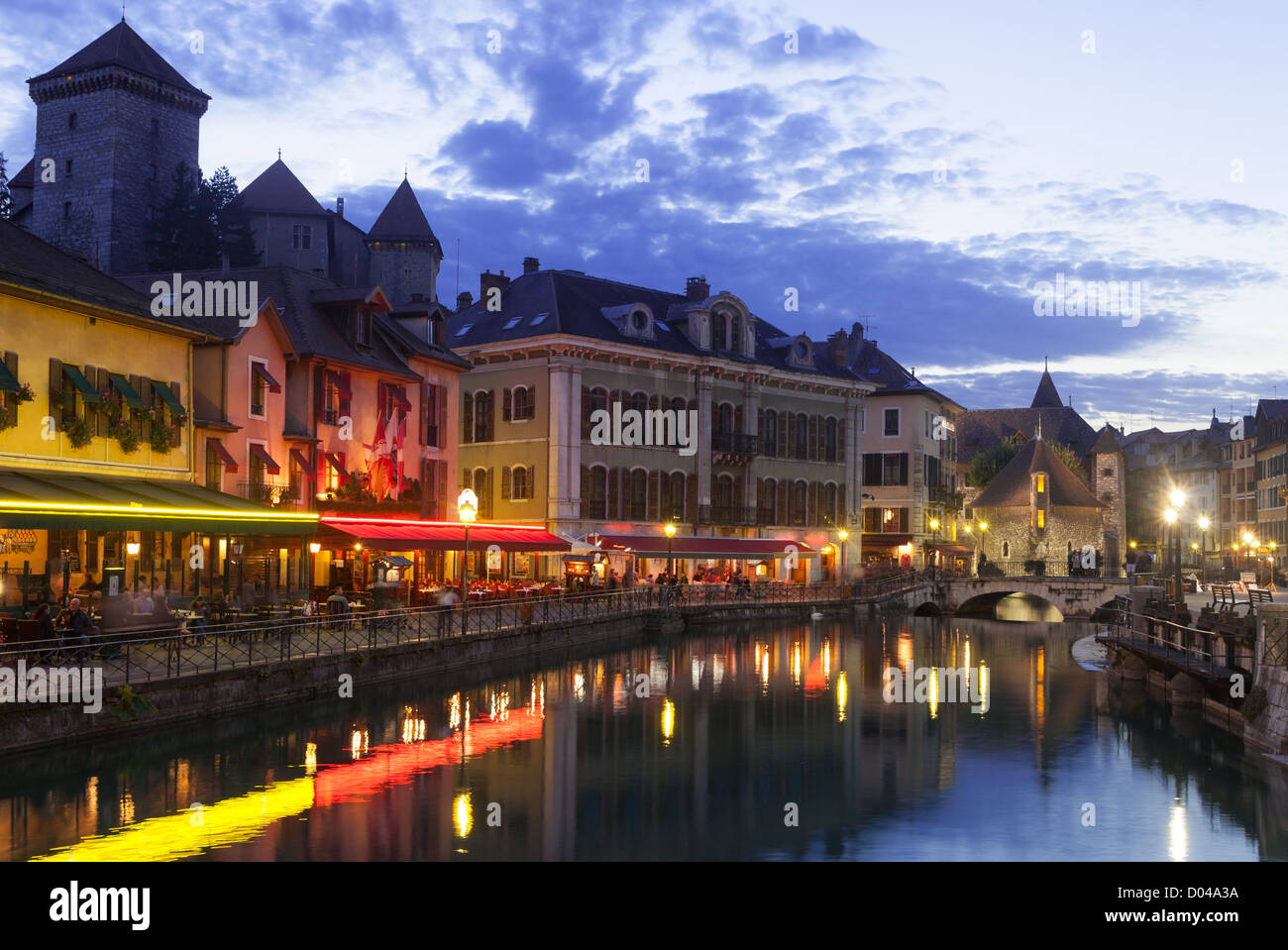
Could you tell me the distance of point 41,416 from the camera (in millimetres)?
27766

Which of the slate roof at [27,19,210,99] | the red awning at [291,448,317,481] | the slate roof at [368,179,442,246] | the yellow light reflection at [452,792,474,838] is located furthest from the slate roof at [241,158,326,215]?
the yellow light reflection at [452,792,474,838]

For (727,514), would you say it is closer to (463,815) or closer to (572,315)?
(572,315)

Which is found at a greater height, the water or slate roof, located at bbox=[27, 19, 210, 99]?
slate roof, located at bbox=[27, 19, 210, 99]

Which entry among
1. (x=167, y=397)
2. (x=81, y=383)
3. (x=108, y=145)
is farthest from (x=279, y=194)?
(x=81, y=383)

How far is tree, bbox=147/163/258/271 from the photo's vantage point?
242ft

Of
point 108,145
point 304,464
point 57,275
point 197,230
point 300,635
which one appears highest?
point 108,145

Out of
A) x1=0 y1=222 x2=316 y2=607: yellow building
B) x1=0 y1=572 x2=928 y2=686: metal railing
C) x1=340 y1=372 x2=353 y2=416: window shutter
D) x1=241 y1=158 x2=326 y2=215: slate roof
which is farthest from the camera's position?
x1=241 y1=158 x2=326 y2=215: slate roof

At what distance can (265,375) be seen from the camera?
1410 inches

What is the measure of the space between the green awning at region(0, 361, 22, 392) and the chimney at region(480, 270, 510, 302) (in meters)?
36.8

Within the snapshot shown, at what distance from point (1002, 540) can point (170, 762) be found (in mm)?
64792

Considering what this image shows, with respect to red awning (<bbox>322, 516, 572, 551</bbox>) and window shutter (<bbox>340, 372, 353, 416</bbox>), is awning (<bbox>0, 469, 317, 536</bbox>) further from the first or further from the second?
window shutter (<bbox>340, 372, 353, 416</bbox>)

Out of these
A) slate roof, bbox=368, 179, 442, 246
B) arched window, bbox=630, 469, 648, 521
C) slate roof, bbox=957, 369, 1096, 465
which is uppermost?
slate roof, bbox=368, 179, 442, 246

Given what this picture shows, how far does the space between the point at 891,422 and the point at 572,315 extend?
24.7m
